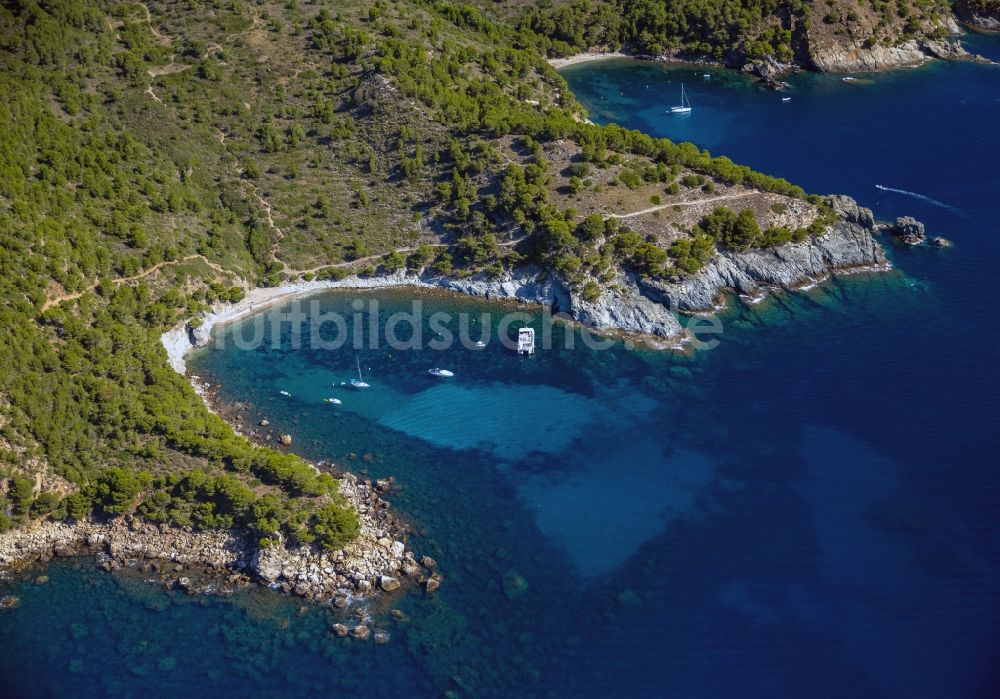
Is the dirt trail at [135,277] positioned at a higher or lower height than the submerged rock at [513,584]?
higher

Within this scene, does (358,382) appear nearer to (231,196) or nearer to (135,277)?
(135,277)

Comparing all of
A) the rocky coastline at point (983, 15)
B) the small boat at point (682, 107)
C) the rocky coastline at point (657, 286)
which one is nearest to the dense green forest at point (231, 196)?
the rocky coastline at point (657, 286)

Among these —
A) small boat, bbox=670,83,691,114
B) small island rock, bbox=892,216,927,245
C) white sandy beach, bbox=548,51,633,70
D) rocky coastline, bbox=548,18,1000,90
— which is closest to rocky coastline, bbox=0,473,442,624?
small island rock, bbox=892,216,927,245

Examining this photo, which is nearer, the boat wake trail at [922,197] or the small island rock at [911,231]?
the small island rock at [911,231]

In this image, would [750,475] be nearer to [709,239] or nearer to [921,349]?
[921,349]

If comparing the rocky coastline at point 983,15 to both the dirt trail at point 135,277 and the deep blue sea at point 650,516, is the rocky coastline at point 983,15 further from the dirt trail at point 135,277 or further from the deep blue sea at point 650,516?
the dirt trail at point 135,277
